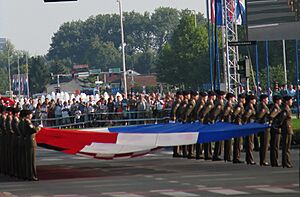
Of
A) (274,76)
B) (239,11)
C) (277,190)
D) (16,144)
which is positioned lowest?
(277,190)

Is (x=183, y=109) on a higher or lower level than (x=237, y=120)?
higher

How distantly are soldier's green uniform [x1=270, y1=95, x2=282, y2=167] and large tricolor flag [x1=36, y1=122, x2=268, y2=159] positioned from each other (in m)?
0.56

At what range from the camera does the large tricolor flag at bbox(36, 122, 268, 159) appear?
2737 centimetres

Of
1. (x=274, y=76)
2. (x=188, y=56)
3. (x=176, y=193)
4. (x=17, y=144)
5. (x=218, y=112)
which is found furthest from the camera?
(x=188, y=56)

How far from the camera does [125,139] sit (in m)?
27.2

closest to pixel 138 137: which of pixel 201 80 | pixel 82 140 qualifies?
pixel 82 140

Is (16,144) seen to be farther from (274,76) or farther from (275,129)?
(274,76)

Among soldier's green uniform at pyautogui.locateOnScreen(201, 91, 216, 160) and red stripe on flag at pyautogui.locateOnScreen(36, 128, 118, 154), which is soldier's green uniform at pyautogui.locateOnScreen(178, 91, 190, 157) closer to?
soldier's green uniform at pyautogui.locateOnScreen(201, 91, 216, 160)

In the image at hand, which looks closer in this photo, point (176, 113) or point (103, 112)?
point (176, 113)

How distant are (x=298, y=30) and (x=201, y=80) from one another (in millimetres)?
75877

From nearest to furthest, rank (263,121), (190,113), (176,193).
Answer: (176,193), (263,121), (190,113)

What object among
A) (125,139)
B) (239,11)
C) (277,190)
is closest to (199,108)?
(125,139)

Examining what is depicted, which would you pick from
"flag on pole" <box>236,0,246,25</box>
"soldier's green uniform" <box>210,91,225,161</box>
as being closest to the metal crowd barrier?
"flag on pole" <box>236,0,246,25</box>

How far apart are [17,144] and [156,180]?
498cm
